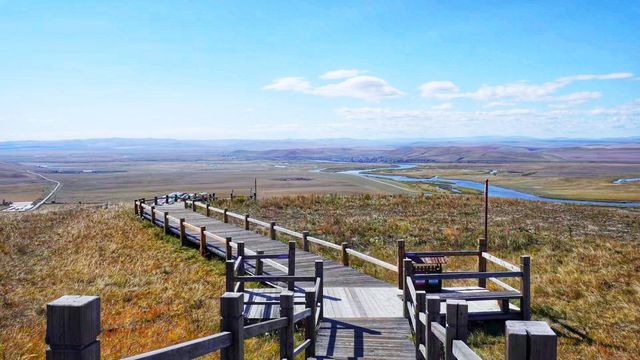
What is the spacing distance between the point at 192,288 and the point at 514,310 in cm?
796

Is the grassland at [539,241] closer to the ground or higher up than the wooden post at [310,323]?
closer to the ground

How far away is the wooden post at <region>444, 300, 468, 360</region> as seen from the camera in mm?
4703

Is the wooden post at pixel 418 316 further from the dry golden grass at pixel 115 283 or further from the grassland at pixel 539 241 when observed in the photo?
the dry golden grass at pixel 115 283

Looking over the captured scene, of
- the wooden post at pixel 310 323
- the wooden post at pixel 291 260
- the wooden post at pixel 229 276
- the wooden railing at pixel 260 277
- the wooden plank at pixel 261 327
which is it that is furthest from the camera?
the wooden post at pixel 291 260

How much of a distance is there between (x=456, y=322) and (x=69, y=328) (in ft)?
11.3

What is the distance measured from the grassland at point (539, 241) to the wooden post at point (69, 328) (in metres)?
7.78

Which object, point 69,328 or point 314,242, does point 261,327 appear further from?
point 314,242

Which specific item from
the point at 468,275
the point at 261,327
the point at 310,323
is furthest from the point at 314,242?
the point at 261,327

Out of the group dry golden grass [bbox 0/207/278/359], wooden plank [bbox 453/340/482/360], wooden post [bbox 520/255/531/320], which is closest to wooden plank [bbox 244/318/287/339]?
wooden plank [bbox 453/340/482/360]

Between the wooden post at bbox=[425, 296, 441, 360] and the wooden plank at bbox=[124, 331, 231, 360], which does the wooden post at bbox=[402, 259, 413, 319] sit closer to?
the wooden post at bbox=[425, 296, 441, 360]

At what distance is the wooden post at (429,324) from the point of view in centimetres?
604

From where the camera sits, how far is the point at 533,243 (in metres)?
21.2

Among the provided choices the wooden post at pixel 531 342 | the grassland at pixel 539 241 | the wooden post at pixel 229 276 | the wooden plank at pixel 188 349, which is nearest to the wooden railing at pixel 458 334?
the wooden post at pixel 531 342

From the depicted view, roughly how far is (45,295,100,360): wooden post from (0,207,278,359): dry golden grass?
4987mm
